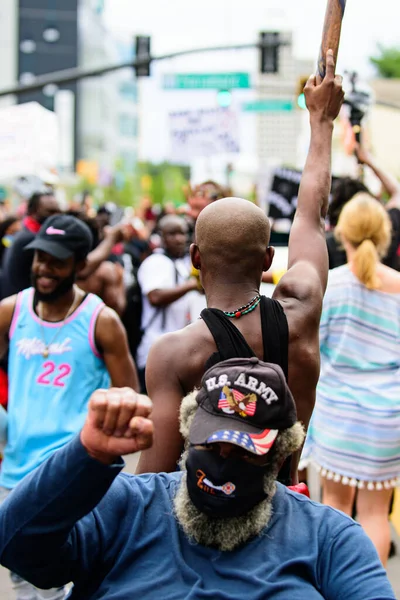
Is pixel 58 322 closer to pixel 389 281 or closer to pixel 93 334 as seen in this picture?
pixel 93 334

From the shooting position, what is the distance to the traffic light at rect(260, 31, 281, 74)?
2033 centimetres

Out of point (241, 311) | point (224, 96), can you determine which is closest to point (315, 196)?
point (241, 311)

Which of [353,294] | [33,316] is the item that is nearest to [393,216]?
[353,294]

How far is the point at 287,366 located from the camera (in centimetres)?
286

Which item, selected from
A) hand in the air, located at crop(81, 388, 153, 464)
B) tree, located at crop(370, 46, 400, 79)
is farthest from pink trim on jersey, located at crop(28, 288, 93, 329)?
tree, located at crop(370, 46, 400, 79)

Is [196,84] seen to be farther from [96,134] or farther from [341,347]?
[96,134]

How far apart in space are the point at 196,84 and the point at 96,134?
3111 inches

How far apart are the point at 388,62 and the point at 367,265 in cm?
8132

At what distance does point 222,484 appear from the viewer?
2.17 metres

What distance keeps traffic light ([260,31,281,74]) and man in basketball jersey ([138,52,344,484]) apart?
1800cm

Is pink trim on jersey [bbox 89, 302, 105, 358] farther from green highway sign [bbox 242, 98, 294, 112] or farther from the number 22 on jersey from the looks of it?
green highway sign [bbox 242, 98, 294, 112]

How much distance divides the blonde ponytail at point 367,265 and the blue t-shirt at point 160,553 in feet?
9.34

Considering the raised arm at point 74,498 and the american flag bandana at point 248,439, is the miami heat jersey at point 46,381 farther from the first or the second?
the american flag bandana at point 248,439

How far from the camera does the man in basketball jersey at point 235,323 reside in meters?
2.77
